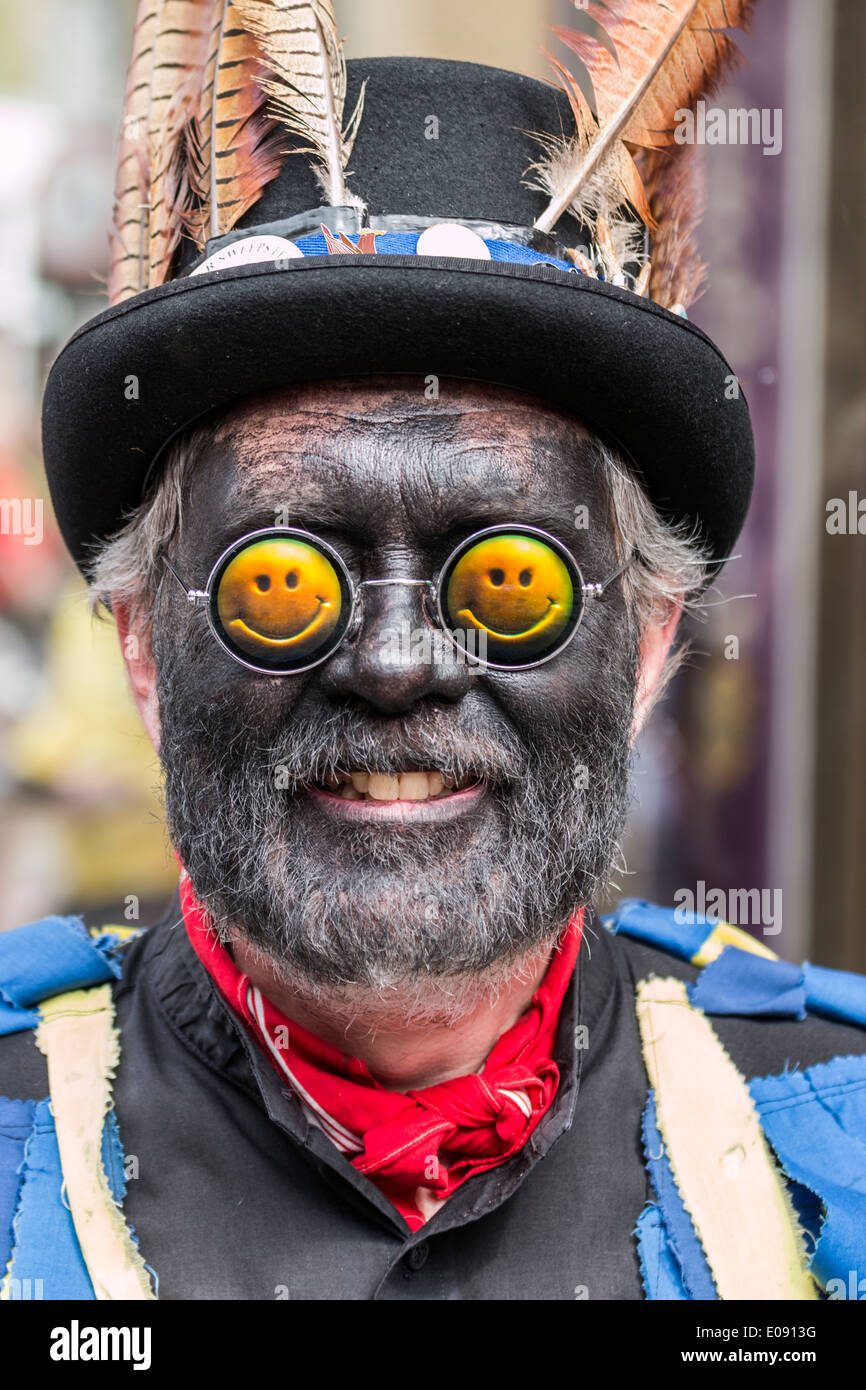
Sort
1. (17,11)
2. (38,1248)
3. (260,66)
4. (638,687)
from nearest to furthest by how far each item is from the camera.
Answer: (38,1248)
(260,66)
(638,687)
(17,11)

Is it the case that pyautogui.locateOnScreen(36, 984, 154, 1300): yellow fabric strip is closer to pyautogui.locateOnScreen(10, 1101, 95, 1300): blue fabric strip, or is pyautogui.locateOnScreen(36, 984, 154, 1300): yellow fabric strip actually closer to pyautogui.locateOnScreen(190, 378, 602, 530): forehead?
pyautogui.locateOnScreen(10, 1101, 95, 1300): blue fabric strip

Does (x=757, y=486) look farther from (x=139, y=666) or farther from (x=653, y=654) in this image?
(x=139, y=666)

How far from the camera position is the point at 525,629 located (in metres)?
1.56

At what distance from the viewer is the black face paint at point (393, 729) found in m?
1.53

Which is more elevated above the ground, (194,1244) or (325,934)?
(325,934)

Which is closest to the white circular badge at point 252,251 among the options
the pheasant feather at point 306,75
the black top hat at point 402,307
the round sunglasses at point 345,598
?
the black top hat at point 402,307

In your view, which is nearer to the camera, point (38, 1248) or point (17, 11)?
point (38, 1248)

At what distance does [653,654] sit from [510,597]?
0.52 meters

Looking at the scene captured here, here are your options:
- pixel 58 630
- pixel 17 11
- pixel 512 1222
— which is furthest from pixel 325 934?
pixel 17 11

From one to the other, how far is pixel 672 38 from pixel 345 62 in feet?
1.62

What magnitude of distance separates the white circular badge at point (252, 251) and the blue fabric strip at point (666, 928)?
4.18 feet

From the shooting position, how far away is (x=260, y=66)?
5.51 feet

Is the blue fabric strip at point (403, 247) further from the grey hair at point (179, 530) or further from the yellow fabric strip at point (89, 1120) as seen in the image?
the yellow fabric strip at point (89, 1120)
